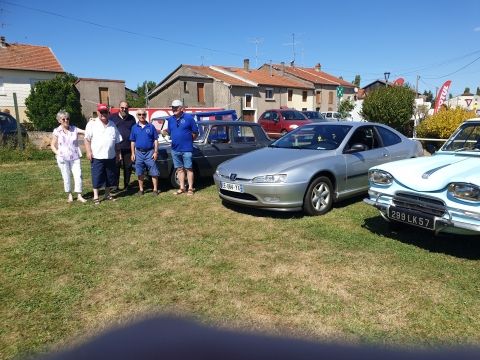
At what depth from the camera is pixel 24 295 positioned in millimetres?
3637

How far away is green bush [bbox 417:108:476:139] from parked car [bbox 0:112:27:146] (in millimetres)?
15245

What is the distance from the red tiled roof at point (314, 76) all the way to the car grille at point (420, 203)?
46.0 metres

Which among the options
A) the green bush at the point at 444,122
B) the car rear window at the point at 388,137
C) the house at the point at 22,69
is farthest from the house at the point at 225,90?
the car rear window at the point at 388,137

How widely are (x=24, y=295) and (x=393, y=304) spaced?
3.48 metres

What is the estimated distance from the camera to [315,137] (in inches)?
256

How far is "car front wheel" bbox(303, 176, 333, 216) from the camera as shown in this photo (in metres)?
5.66

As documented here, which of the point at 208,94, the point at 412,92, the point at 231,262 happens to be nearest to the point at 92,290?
the point at 231,262

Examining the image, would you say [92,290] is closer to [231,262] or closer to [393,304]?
[231,262]

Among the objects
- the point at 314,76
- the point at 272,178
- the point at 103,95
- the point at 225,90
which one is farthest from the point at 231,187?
the point at 314,76

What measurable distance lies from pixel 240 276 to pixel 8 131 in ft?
41.6

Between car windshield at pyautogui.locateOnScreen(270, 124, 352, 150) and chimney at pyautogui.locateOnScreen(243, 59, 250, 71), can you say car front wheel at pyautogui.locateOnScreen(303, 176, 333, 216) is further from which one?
chimney at pyautogui.locateOnScreen(243, 59, 250, 71)

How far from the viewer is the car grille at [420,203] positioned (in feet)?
13.3

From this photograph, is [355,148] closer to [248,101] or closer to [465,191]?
[465,191]

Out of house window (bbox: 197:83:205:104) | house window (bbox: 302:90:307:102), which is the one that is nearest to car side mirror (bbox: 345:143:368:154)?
house window (bbox: 197:83:205:104)
